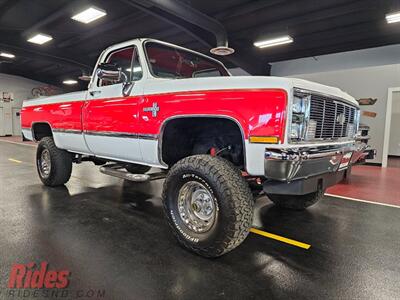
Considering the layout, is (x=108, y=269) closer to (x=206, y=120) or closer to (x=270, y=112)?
(x=206, y=120)

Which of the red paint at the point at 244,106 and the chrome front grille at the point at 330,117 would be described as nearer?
the red paint at the point at 244,106

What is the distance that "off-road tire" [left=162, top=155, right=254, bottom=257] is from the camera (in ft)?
7.02

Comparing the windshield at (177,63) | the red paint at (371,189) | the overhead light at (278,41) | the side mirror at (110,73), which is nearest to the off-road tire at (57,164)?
the side mirror at (110,73)

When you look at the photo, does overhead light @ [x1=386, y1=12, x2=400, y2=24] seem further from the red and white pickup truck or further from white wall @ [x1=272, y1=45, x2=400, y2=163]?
the red and white pickup truck

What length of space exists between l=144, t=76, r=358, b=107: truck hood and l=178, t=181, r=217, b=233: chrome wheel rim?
886mm

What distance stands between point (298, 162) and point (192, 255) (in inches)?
50.5

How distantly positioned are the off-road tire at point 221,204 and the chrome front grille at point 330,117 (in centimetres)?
82

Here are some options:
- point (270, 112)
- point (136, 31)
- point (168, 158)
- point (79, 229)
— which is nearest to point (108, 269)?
point (79, 229)

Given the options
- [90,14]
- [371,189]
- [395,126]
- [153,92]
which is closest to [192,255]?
[153,92]

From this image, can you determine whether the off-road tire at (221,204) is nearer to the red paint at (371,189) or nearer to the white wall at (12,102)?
the red paint at (371,189)

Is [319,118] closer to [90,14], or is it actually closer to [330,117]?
[330,117]

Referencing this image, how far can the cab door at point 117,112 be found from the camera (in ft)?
9.71

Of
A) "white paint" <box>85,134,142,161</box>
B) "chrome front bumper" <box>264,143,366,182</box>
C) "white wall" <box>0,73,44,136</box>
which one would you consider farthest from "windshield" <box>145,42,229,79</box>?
"white wall" <box>0,73,44,136</box>

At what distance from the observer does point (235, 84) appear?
2193 mm
